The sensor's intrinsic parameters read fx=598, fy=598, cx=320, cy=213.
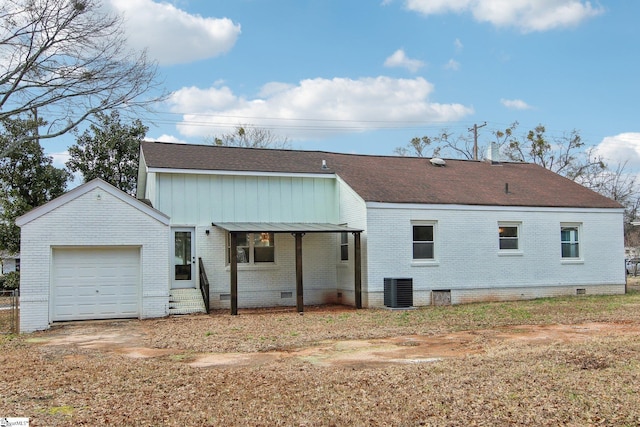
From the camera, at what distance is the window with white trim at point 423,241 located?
19.2 meters

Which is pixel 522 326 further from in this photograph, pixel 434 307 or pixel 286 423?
pixel 286 423

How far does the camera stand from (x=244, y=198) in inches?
775

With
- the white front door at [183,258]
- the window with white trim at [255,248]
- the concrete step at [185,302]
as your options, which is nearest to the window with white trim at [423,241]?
the window with white trim at [255,248]

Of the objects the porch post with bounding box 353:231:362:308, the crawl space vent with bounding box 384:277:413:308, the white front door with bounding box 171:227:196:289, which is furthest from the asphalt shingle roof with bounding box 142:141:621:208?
the crawl space vent with bounding box 384:277:413:308

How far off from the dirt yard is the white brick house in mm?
4294

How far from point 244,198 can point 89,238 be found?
5473 millimetres

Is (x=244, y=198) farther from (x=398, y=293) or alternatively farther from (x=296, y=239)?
(x=398, y=293)

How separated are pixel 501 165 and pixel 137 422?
2231 cm

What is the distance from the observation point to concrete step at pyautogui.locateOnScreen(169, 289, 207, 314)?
1708cm

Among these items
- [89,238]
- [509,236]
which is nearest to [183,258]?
[89,238]

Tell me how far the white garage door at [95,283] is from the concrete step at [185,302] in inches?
48.2

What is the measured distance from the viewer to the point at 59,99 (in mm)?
19047

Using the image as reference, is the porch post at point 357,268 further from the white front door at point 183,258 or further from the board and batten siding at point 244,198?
the white front door at point 183,258

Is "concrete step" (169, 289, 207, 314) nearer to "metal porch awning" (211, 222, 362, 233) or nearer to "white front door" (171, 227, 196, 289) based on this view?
"white front door" (171, 227, 196, 289)
